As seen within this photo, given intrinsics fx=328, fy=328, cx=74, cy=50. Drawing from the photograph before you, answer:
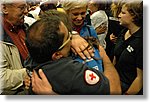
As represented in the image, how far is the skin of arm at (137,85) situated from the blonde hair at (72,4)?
18.9 inches

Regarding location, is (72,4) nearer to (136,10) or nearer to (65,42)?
(65,42)

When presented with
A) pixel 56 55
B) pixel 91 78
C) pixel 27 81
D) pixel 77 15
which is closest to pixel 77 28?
pixel 77 15

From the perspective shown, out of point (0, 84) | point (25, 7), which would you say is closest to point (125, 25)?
point (25, 7)

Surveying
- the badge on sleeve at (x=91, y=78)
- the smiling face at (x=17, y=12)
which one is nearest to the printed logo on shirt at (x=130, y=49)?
the badge on sleeve at (x=91, y=78)

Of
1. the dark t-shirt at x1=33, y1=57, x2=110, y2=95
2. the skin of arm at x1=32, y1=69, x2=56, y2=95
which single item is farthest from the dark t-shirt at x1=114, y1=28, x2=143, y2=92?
the skin of arm at x1=32, y1=69, x2=56, y2=95

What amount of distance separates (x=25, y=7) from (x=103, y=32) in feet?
1.49

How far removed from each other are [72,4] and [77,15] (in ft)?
0.22

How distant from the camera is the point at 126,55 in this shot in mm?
1812

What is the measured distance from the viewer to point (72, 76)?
5.63 ft

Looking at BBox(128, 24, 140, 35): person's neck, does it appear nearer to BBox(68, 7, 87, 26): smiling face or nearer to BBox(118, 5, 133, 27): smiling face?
BBox(118, 5, 133, 27): smiling face

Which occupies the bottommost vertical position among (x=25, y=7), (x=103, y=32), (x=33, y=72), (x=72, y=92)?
(x=72, y=92)

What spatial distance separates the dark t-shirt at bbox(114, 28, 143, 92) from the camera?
71.3 inches

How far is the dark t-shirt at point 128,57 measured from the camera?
181 centimetres

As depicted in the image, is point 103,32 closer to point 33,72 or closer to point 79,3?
point 79,3
